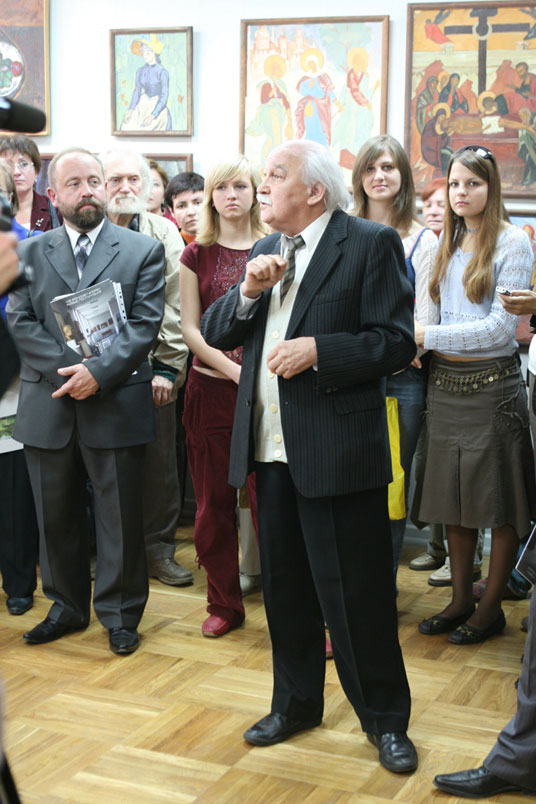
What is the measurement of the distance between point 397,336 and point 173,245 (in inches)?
90.2

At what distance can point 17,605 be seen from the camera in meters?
4.28

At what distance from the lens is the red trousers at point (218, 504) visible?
159 inches

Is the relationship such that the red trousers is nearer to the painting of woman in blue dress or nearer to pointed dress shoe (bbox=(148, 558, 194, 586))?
pointed dress shoe (bbox=(148, 558, 194, 586))

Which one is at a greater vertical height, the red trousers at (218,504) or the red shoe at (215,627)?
the red trousers at (218,504)

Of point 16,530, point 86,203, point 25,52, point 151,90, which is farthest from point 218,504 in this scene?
point 25,52

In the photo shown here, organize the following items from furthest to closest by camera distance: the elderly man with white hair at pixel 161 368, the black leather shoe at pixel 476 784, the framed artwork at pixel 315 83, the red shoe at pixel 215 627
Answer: the framed artwork at pixel 315 83, the elderly man with white hair at pixel 161 368, the red shoe at pixel 215 627, the black leather shoe at pixel 476 784

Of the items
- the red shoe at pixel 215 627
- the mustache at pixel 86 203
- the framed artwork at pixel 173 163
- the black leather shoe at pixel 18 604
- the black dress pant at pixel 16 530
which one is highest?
the framed artwork at pixel 173 163

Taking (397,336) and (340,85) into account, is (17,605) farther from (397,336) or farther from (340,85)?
(340,85)

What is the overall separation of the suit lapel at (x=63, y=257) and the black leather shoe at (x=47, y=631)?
1.36 meters

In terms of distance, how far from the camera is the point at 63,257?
151 inches

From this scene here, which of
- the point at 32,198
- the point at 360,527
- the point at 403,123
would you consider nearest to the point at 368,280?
the point at 360,527

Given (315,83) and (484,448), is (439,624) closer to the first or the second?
(484,448)

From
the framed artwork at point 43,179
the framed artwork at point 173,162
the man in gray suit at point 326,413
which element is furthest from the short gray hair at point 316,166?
the framed artwork at point 43,179

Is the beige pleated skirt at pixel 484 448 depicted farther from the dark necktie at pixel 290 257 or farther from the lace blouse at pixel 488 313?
the dark necktie at pixel 290 257
